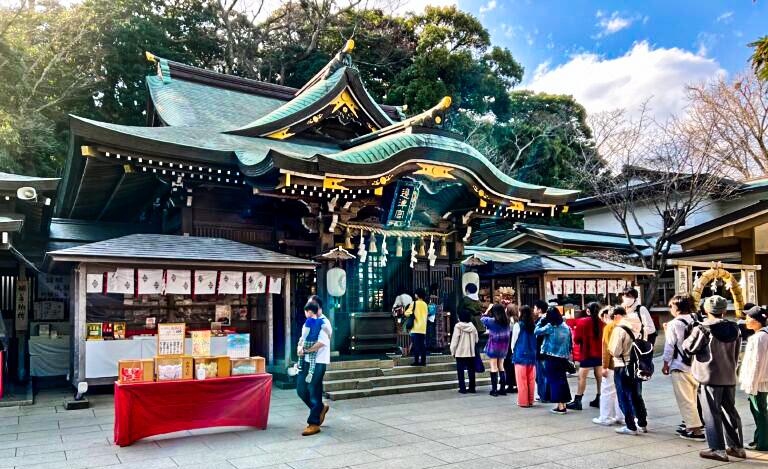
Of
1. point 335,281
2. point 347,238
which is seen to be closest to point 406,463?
point 335,281

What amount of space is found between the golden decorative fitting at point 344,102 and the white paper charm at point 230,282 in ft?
21.4

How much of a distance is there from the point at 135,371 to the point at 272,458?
233cm

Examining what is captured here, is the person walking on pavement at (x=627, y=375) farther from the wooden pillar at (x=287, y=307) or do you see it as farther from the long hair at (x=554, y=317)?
the wooden pillar at (x=287, y=307)


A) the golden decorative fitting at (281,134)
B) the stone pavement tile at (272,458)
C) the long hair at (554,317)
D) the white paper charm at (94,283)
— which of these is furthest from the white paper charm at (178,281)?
the long hair at (554,317)

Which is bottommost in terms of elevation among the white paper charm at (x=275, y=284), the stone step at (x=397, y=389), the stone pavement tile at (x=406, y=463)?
the stone step at (x=397, y=389)

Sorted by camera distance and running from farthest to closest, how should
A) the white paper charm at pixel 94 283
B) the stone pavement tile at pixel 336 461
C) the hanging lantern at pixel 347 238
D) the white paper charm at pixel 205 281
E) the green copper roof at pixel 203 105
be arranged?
the green copper roof at pixel 203 105, the hanging lantern at pixel 347 238, the white paper charm at pixel 205 281, the white paper charm at pixel 94 283, the stone pavement tile at pixel 336 461

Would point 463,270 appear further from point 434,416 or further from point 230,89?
point 230,89

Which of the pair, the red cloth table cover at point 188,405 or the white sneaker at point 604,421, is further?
the white sneaker at point 604,421

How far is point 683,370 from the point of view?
747 centimetres

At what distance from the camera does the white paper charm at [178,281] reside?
1087 cm

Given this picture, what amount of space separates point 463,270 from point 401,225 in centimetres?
249

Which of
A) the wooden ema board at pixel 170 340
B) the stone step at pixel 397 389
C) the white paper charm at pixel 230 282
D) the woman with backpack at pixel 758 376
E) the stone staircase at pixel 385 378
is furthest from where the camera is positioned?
the white paper charm at pixel 230 282

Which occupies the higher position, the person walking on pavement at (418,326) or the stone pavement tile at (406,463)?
the person walking on pavement at (418,326)

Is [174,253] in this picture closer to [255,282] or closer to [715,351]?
[255,282]
